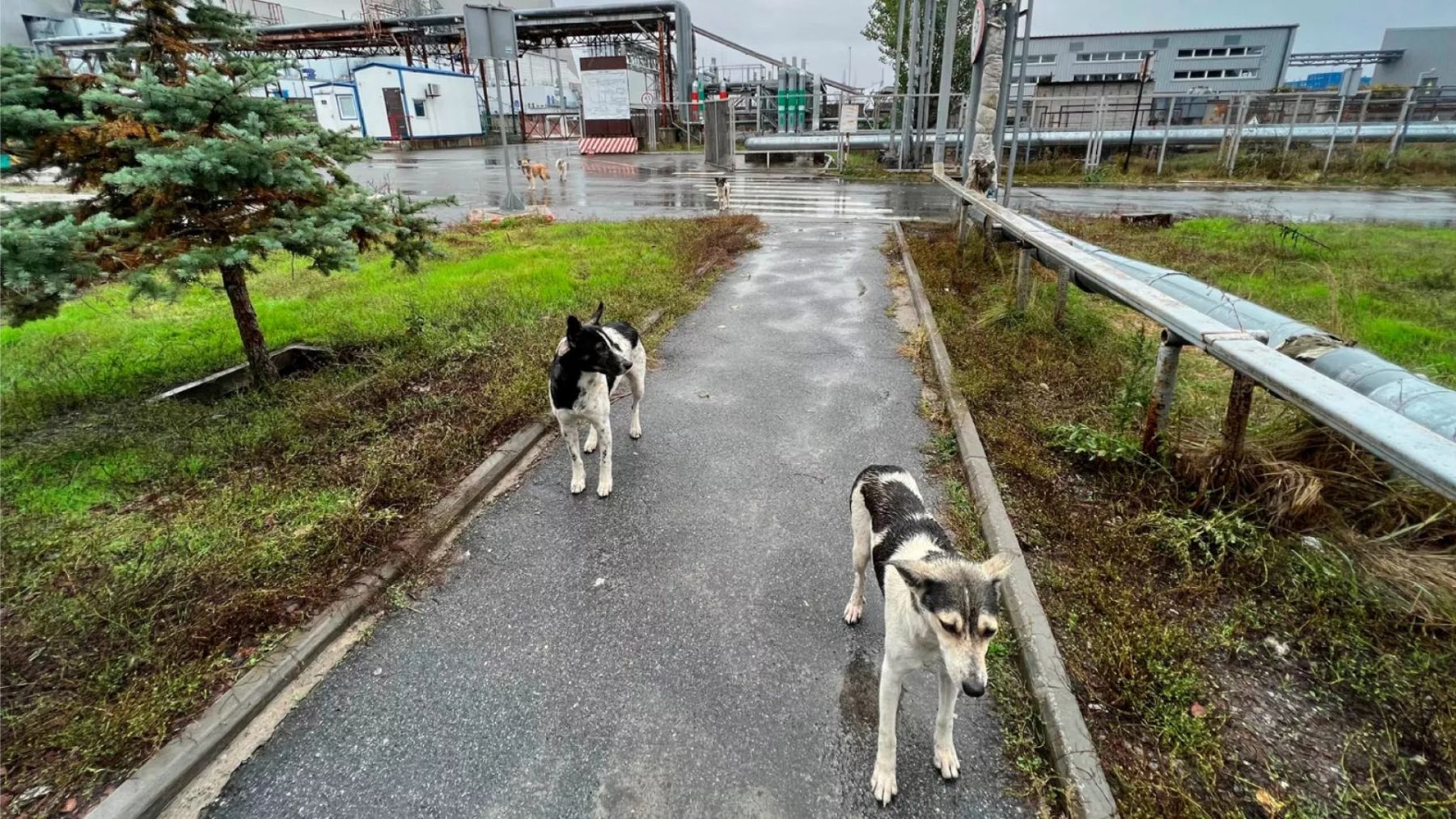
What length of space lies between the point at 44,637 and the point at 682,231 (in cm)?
1037

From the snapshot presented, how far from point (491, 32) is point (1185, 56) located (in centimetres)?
5938

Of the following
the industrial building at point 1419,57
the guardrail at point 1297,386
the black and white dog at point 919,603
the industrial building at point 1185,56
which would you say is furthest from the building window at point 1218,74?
the black and white dog at point 919,603

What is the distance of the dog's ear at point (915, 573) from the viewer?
202cm

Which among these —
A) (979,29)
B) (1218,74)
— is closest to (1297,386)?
(979,29)

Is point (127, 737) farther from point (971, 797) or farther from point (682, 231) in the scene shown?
point (682, 231)

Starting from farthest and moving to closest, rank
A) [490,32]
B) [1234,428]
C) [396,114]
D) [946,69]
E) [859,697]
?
[396,114], [946,69], [490,32], [1234,428], [859,697]

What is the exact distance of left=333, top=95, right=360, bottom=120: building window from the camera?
35.6 meters

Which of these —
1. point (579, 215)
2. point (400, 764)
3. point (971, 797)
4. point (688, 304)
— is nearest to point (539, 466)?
point (400, 764)

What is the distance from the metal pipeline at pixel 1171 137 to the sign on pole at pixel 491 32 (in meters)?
13.5

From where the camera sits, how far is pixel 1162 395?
373cm

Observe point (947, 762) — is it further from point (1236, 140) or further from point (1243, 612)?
point (1236, 140)

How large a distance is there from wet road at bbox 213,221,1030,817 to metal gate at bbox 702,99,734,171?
21.9 m

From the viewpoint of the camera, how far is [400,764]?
240 cm

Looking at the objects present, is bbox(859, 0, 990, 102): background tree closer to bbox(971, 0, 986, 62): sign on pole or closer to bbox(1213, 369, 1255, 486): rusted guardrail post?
bbox(971, 0, 986, 62): sign on pole
